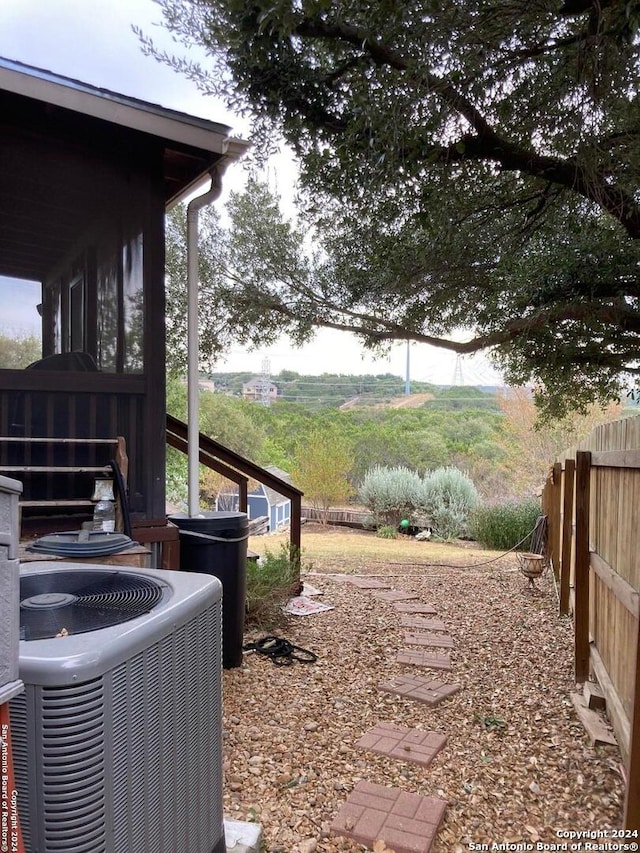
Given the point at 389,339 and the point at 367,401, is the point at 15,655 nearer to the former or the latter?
the point at 389,339

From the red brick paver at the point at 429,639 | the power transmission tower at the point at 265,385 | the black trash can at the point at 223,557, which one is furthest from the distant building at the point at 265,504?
the black trash can at the point at 223,557

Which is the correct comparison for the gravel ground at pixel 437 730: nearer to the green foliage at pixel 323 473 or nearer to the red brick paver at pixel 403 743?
the red brick paver at pixel 403 743

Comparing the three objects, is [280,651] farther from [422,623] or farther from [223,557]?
[422,623]

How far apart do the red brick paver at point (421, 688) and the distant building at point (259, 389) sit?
16800mm

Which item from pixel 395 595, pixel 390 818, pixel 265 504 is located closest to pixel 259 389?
pixel 265 504

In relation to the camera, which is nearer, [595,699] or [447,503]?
[595,699]

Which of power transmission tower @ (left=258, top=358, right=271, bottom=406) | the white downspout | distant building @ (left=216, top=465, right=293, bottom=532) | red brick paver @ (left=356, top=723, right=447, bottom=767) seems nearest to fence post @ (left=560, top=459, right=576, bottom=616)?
red brick paver @ (left=356, top=723, right=447, bottom=767)

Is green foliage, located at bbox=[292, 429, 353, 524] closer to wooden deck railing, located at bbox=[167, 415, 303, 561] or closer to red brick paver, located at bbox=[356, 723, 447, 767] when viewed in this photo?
wooden deck railing, located at bbox=[167, 415, 303, 561]

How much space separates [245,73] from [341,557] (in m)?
6.39

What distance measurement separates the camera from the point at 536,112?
11.5 ft

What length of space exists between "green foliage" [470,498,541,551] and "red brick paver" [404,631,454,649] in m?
5.54

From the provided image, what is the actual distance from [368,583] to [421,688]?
114 inches

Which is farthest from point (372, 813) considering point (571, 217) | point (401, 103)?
point (571, 217)

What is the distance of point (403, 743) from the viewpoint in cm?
282
